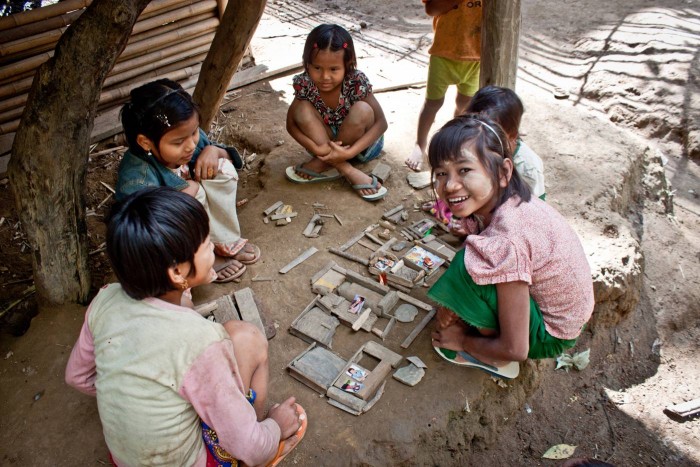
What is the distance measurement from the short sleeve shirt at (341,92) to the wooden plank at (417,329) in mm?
1794

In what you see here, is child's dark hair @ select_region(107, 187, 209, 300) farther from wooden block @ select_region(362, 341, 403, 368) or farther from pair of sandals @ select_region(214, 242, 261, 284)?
pair of sandals @ select_region(214, 242, 261, 284)

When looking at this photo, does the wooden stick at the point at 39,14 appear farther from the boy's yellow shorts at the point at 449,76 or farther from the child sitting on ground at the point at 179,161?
the boy's yellow shorts at the point at 449,76

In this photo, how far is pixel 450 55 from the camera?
3979 mm

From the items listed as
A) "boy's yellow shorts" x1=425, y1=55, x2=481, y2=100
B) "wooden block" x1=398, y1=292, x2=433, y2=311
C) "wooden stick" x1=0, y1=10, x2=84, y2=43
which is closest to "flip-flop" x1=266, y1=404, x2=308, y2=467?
"wooden block" x1=398, y1=292, x2=433, y2=311

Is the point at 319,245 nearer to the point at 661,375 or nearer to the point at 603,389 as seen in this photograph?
the point at 603,389

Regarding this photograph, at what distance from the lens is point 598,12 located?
24.6 feet

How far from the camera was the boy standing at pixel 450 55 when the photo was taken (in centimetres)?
383

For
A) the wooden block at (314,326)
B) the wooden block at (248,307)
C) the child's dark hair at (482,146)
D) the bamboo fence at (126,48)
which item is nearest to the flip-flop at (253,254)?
the wooden block at (248,307)

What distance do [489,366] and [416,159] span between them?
2147 millimetres

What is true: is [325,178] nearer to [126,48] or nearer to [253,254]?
[253,254]

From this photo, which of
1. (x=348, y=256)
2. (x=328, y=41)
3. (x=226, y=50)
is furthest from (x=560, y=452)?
(x=226, y=50)

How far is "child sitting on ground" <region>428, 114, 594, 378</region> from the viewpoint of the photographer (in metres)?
2.17

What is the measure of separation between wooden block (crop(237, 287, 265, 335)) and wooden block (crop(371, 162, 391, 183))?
155 cm

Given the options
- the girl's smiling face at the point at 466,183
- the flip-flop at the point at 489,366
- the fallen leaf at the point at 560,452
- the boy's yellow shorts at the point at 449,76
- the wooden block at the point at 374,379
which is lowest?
the fallen leaf at the point at 560,452
